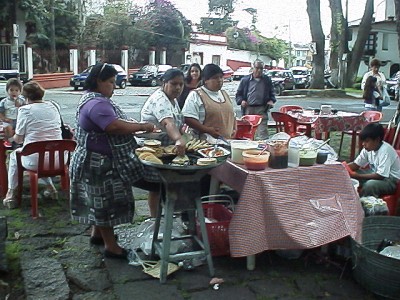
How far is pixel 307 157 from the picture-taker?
3.71 meters

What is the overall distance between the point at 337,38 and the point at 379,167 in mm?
22479

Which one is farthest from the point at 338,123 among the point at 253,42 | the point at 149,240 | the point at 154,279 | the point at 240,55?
the point at 253,42

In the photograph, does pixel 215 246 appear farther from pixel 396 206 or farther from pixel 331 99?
pixel 331 99

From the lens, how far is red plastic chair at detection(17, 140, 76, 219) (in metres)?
4.78

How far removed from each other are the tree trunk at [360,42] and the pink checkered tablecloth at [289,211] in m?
22.0

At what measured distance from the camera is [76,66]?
1090 inches

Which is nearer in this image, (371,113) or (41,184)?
(41,184)

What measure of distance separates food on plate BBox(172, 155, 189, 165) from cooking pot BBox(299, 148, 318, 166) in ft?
2.84

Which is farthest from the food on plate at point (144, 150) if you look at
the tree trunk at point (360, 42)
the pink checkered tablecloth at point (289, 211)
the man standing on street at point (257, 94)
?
the tree trunk at point (360, 42)

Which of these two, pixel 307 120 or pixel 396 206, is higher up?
pixel 307 120

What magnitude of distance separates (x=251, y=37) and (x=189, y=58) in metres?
15.1

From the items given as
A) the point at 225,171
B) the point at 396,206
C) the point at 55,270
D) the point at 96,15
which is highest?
the point at 96,15

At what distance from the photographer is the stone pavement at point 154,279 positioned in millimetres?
3381

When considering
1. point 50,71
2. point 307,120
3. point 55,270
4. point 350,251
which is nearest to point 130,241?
point 55,270
